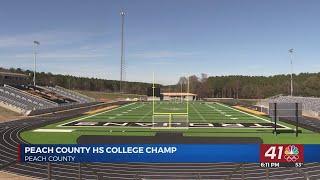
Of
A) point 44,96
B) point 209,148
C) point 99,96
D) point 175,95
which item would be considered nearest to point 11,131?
point 209,148

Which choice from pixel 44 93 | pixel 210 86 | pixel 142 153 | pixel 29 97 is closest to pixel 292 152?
pixel 142 153

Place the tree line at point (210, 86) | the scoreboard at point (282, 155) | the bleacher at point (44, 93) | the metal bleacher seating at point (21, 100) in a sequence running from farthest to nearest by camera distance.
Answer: the tree line at point (210, 86), the bleacher at point (44, 93), the metal bleacher seating at point (21, 100), the scoreboard at point (282, 155)

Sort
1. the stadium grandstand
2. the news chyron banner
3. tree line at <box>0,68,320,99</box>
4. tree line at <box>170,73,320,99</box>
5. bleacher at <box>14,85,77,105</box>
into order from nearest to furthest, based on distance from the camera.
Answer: the news chyron banner → the stadium grandstand → bleacher at <box>14,85,77,105</box> → tree line at <box>170,73,320,99</box> → tree line at <box>0,68,320,99</box>

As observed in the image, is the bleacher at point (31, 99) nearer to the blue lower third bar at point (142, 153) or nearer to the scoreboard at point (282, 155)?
Answer: the blue lower third bar at point (142, 153)

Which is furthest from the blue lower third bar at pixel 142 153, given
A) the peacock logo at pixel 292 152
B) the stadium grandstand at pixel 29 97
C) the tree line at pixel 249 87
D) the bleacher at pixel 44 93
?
the tree line at pixel 249 87

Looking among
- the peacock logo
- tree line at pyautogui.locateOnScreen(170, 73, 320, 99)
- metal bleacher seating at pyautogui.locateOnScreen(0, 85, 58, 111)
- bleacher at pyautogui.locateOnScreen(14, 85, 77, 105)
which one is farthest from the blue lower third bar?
tree line at pyautogui.locateOnScreen(170, 73, 320, 99)

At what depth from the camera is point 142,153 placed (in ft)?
34.9

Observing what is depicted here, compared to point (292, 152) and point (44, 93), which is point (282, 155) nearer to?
point (292, 152)

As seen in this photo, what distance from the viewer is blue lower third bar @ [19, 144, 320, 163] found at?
10.6 meters

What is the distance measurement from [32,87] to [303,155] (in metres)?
80.0

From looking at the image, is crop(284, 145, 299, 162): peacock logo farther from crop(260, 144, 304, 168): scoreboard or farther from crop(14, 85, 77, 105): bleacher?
crop(14, 85, 77, 105): bleacher

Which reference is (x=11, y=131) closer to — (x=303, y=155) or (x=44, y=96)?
→ (x=303, y=155)

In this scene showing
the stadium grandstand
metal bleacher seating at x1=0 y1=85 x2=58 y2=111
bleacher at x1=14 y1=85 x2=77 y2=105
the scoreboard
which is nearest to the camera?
the scoreboard

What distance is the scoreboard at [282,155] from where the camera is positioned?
35.1 ft
